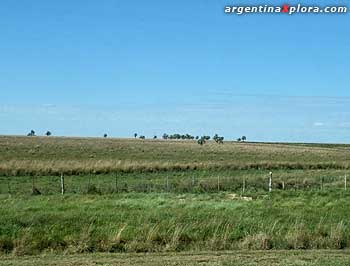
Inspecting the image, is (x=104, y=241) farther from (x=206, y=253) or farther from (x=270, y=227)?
(x=270, y=227)

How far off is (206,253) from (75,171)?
32.9 metres

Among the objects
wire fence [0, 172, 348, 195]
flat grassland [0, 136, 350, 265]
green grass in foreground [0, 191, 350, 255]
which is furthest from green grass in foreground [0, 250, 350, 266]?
wire fence [0, 172, 348, 195]

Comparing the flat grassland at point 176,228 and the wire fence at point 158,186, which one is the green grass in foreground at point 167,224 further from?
the wire fence at point 158,186

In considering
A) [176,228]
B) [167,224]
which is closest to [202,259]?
[176,228]

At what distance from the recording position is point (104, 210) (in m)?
19.5

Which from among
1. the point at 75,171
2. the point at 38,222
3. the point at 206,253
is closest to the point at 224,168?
the point at 75,171

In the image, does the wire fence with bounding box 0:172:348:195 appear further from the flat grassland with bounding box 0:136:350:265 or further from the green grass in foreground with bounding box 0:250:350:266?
the green grass in foreground with bounding box 0:250:350:266

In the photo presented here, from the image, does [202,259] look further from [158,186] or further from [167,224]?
[158,186]

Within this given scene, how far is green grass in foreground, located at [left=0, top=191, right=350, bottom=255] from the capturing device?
12.8 meters

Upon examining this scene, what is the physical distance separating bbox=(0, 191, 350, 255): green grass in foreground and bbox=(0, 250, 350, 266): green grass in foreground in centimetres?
99

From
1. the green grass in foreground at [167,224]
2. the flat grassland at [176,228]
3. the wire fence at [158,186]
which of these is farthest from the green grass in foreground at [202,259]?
the wire fence at [158,186]

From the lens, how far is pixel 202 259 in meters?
10.8

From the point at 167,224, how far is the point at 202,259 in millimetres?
4181

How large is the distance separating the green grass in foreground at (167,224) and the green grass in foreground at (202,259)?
0.99 metres
